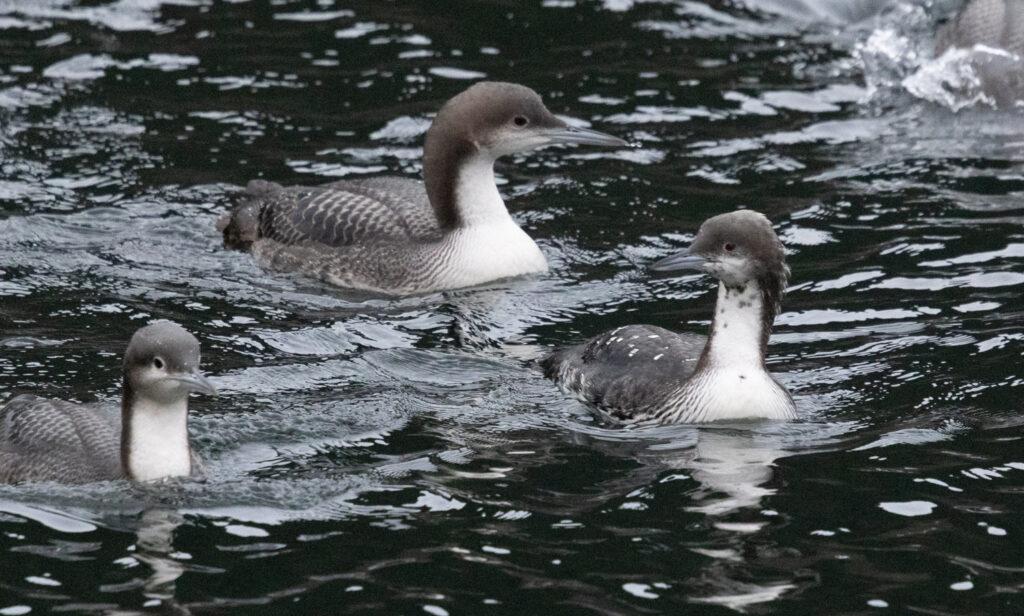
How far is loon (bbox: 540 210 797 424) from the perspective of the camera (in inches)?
361

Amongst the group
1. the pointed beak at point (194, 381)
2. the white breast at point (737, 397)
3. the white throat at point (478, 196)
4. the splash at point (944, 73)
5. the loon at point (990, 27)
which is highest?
the loon at point (990, 27)

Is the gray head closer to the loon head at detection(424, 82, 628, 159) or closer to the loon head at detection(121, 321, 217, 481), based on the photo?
the loon head at detection(121, 321, 217, 481)

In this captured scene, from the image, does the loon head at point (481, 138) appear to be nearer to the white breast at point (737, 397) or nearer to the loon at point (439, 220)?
the loon at point (439, 220)

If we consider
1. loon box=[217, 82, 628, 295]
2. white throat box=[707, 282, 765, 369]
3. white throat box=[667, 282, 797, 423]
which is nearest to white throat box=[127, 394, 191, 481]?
white throat box=[667, 282, 797, 423]

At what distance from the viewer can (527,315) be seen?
37.4 ft

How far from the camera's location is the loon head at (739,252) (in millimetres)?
9133

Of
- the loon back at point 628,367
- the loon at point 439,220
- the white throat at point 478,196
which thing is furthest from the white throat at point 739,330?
the white throat at point 478,196

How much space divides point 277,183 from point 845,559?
6900 millimetres

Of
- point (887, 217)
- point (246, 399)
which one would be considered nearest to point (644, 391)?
point (246, 399)

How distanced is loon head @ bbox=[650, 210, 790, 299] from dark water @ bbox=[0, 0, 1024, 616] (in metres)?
0.81

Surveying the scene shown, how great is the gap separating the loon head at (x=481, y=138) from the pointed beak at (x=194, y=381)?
4438 millimetres

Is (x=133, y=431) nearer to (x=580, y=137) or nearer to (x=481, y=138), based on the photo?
(x=481, y=138)

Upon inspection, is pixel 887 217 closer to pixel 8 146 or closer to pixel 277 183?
pixel 277 183

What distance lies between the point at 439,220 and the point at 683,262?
11.2 ft
